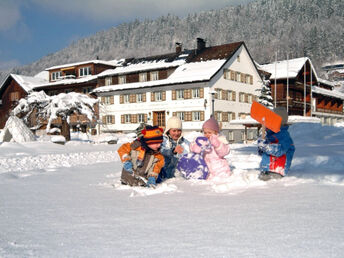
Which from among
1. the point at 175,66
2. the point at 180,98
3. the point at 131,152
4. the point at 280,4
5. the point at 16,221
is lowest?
the point at 16,221

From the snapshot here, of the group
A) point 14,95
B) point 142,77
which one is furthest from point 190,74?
point 14,95

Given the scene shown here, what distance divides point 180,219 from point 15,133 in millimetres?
18249

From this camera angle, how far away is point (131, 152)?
17.2 feet

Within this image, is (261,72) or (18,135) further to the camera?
(261,72)

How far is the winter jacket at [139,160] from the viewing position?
516cm

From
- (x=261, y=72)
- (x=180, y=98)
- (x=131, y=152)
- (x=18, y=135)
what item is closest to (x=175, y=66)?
(x=180, y=98)

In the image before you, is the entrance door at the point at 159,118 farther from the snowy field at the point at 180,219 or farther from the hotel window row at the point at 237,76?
the snowy field at the point at 180,219

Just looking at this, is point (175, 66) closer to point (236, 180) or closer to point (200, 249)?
point (236, 180)

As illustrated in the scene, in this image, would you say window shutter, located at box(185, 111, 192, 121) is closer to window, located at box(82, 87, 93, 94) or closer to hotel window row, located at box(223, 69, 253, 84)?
hotel window row, located at box(223, 69, 253, 84)

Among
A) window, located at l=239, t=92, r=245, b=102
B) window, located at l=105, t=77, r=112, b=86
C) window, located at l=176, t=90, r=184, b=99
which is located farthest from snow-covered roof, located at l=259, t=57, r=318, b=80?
window, located at l=105, t=77, r=112, b=86

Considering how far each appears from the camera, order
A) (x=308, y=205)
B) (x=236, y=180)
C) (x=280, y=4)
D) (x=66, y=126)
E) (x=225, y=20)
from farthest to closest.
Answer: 1. (x=280, y=4)
2. (x=225, y=20)
3. (x=66, y=126)
4. (x=236, y=180)
5. (x=308, y=205)

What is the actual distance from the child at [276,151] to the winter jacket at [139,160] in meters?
1.61

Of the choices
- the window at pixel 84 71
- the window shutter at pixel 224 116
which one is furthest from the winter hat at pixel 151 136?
the window at pixel 84 71

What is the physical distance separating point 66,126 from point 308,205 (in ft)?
68.7
